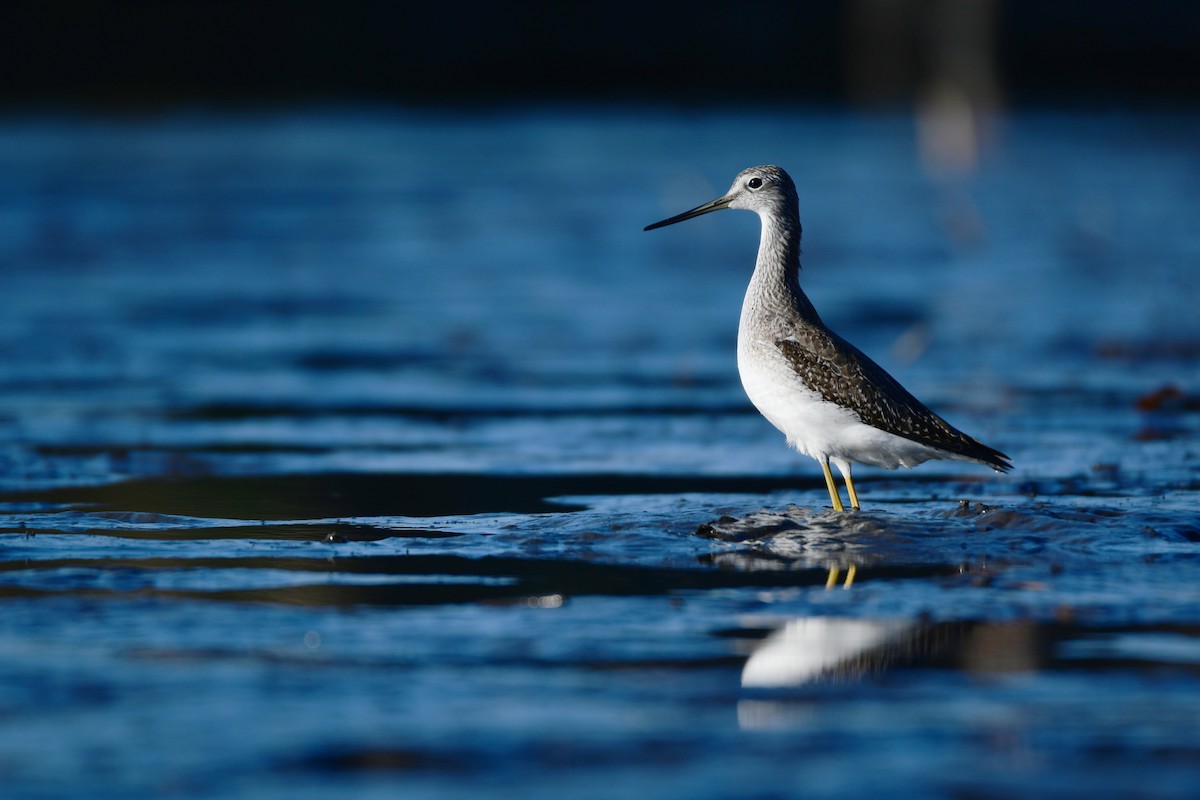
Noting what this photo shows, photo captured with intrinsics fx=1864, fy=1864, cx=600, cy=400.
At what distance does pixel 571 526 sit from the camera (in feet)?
28.1

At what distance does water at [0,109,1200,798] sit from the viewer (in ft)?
18.1

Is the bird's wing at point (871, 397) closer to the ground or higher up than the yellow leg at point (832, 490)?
higher up

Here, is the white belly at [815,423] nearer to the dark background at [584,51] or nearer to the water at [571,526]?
the water at [571,526]

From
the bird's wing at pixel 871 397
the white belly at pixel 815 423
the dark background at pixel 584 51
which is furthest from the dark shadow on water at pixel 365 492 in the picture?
the dark background at pixel 584 51

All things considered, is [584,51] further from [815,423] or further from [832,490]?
[815,423]

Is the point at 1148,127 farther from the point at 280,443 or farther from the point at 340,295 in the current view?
the point at 280,443

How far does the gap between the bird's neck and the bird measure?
16 mm

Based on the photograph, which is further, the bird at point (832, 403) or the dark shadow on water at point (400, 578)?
the bird at point (832, 403)

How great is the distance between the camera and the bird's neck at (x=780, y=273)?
945cm

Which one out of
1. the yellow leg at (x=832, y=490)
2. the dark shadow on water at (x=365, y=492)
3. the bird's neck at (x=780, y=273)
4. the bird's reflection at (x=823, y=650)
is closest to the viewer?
the bird's reflection at (x=823, y=650)

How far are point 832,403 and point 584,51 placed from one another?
51.0m

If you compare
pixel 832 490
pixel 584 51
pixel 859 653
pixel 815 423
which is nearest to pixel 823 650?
pixel 859 653

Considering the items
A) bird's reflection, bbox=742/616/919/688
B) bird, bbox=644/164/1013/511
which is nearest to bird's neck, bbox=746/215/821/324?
bird, bbox=644/164/1013/511

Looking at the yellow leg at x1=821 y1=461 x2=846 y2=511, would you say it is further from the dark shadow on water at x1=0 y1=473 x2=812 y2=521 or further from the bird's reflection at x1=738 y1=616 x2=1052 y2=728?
the bird's reflection at x1=738 y1=616 x2=1052 y2=728
